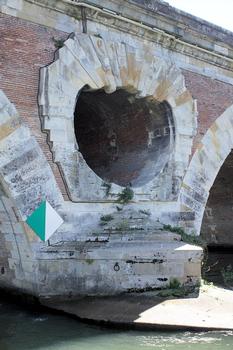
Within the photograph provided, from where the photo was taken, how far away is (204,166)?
1028 cm

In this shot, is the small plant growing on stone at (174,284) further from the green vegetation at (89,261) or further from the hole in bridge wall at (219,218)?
the hole in bridge wall at (219,218)

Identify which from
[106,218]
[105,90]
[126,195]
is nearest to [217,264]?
[126,195]

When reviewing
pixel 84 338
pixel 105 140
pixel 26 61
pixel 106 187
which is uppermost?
pixel 26 61

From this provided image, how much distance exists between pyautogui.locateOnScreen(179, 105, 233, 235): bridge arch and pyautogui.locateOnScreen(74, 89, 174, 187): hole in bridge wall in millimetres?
804

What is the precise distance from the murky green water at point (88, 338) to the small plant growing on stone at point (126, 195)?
2.45 meters

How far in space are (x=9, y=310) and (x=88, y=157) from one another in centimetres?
395

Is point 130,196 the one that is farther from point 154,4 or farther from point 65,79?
point 154,4

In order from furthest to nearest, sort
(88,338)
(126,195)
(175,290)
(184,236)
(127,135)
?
1. (127,135)
2. (184,236)
3. (126,195)
4. (175,290)
5. (88,338)

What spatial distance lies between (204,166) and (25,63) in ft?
14.8

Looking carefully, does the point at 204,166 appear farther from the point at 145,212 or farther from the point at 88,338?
the point at 88,338

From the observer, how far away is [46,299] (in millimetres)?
7227

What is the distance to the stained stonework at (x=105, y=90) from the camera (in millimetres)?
7613

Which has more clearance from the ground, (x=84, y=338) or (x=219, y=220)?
(x=219, y=220)

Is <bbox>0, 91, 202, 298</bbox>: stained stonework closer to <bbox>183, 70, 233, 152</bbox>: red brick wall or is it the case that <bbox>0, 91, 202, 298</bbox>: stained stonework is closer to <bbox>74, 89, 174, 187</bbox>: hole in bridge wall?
<bbox>74, 89, 174, 187</bbox>: hole in bridge wall
